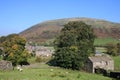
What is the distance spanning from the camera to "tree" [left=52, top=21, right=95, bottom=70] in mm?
56784

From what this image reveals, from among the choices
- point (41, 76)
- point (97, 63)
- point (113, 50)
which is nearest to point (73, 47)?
point (97, 63)

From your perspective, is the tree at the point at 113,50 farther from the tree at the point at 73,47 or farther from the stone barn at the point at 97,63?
the stone barn at the point at 97,63

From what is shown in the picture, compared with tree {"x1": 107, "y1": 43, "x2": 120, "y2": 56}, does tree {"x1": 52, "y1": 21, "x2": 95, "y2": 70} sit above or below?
above

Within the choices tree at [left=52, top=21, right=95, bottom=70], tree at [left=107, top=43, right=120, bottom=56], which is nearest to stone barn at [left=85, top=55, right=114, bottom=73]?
tree at [left=52, top=21, right=95, bottom=70]

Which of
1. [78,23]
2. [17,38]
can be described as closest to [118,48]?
[78,23]

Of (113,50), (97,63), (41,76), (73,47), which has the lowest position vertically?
(97,63)

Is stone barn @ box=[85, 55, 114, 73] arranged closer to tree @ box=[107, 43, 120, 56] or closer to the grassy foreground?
the grassy foreground

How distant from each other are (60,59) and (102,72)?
30.9ft

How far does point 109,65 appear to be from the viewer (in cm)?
6725

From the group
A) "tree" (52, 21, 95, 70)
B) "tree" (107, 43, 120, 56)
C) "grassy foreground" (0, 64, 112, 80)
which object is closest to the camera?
"grassy foreground" (0, 64, 112, 80)

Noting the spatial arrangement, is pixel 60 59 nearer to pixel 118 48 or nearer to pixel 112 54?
pixel 112 54

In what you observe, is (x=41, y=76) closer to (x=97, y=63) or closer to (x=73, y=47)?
(x=73, y=47)

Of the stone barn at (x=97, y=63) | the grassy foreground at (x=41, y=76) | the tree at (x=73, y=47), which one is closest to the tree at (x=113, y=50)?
the tree at (x=73, y=47)

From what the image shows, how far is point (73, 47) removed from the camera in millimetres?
59562
